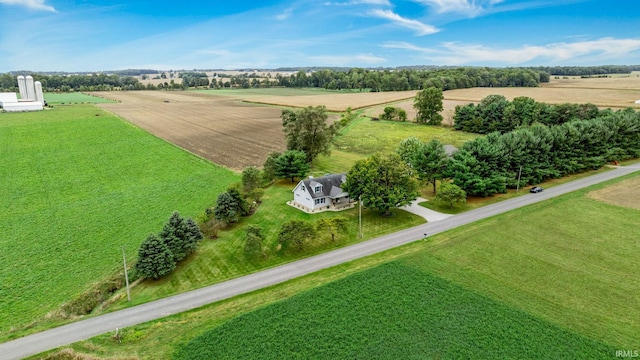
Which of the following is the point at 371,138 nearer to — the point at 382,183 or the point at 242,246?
the point at 382,183

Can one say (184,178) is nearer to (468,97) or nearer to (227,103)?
(227,103)

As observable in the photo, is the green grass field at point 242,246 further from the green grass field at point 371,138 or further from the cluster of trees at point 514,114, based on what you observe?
the cluster of trees at point 514,114

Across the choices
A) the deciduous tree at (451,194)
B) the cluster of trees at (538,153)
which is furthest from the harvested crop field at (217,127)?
the cluster of trees at (538,153)

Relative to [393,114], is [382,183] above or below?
below

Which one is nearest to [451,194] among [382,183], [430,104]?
[382,183]

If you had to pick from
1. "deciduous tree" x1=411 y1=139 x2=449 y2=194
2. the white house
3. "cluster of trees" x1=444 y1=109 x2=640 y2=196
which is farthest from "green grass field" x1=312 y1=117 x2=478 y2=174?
"cluster of trees" x1=444 y1=109 x2=640 y2=196

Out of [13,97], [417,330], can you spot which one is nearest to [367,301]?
[417,330]

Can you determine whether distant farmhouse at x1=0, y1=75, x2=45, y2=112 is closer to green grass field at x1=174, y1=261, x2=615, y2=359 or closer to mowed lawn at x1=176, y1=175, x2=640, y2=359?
green grass field at x1=174, y1=261, x2=615, y2=359
